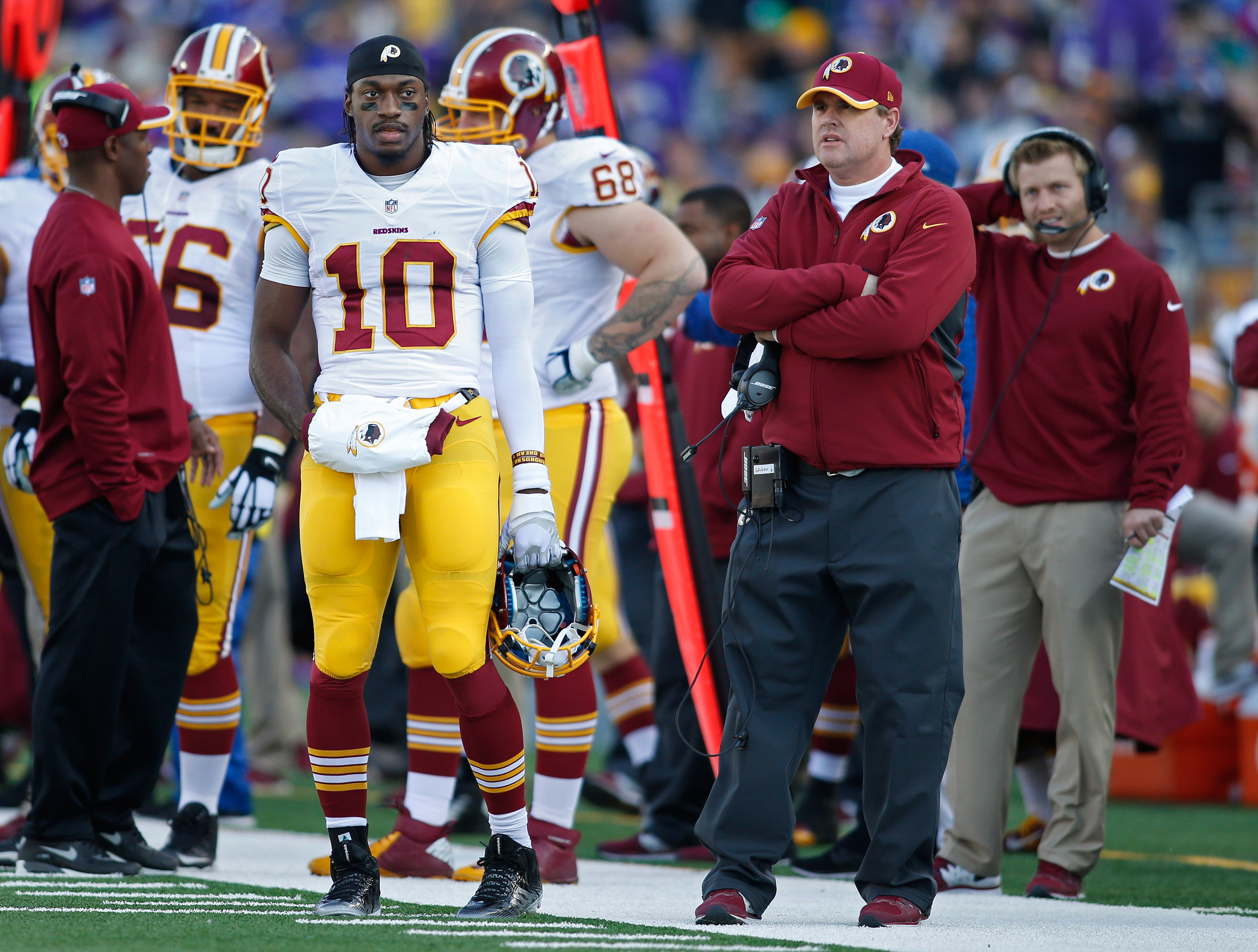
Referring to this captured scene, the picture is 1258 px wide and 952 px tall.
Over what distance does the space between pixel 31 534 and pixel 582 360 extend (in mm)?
1784

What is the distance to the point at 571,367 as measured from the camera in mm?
4941

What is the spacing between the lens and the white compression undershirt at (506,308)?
13.3 feet

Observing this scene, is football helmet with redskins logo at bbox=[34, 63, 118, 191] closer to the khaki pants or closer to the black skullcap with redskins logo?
the black skullcap with redskins logo

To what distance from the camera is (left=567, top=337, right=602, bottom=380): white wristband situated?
4930 mm

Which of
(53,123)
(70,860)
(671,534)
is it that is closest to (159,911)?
(70,860)

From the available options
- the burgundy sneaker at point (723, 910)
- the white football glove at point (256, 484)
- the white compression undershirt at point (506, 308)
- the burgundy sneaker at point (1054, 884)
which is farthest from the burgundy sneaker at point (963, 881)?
the white football glove at point (256, 484)

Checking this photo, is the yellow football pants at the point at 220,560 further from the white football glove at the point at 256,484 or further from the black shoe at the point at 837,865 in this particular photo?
the black shoe at the point at 837,865

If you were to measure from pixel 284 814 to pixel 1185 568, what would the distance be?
486cm

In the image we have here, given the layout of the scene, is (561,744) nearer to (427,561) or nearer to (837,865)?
(837,865)

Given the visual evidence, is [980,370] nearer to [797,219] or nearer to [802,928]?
[797,219]

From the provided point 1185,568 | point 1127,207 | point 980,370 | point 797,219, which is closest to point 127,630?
point 797,219

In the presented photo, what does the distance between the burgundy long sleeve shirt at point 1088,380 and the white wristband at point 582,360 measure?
1156 mm

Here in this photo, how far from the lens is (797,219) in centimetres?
422

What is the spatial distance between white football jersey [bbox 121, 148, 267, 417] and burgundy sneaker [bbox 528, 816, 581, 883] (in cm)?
157
